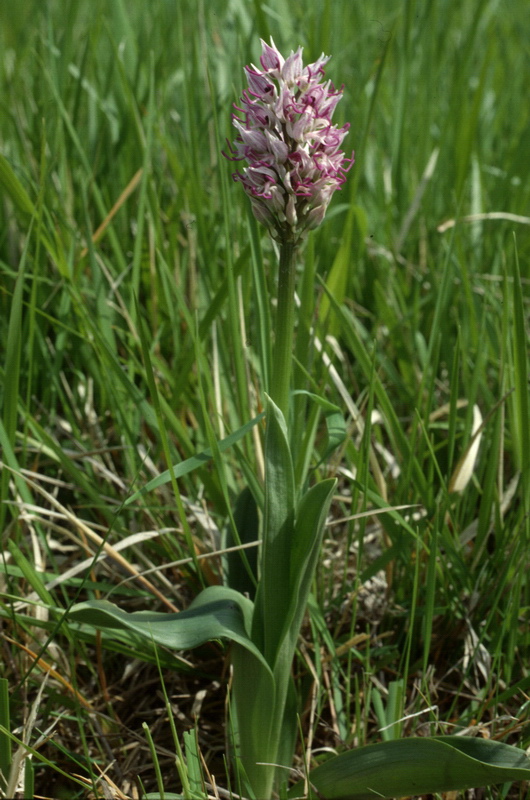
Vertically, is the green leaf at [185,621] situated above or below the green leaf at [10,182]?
below

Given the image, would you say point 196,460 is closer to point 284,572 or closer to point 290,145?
point 284,572

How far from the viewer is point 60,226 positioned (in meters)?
1.77

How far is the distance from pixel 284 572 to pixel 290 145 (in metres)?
0.59

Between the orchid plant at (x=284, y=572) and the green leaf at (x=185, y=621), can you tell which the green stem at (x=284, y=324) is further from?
the green leaf at (x=185, y=621)

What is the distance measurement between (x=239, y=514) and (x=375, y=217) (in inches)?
49.7

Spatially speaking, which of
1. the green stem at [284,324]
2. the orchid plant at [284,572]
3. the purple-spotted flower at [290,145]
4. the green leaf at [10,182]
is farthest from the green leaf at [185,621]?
the green leaf at [10,182]

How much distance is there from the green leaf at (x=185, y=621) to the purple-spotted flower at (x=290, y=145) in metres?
0.53

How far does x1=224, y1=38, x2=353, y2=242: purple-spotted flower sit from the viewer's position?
3.02 ft

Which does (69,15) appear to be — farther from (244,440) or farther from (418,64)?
(418,64)

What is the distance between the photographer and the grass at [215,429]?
1.20 m

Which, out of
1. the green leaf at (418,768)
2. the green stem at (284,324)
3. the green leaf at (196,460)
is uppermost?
the green stem at (284,324)

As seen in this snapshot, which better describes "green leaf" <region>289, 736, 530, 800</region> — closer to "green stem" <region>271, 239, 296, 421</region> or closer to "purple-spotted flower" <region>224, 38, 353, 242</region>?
"green stem" <region>271, 239, 296, 421</region>

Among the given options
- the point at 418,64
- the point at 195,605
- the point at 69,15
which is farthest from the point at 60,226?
the point at 418,64

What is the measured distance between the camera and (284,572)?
1052 millimetres
